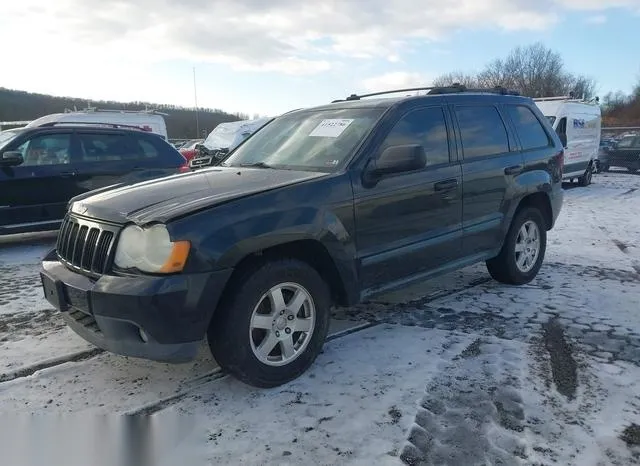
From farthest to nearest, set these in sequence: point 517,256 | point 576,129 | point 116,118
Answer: point 576,129 < point 116,118 < point 517,256

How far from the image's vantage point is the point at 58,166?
7.54 m

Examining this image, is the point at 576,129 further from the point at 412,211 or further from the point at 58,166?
the point at 58,166

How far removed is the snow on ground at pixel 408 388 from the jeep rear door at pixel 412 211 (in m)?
0.57

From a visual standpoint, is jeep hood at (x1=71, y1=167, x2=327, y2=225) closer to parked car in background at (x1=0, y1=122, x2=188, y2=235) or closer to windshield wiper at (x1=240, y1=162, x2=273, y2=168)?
windshield wiper at (x1=240, y1=162, x2=273, y2=168)

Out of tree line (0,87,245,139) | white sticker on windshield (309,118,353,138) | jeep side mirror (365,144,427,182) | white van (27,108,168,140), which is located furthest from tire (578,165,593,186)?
tree line (0,87,245,139)

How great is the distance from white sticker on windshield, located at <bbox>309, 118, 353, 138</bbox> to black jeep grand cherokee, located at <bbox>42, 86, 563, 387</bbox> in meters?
0.02

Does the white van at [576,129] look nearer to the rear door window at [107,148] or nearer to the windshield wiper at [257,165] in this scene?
the rear door window at [107,148]

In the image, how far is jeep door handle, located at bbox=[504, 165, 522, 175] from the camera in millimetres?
4949

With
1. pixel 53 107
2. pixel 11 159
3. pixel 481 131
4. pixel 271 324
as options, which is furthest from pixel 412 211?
pixel 53 107

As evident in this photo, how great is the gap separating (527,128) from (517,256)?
1.31 metres

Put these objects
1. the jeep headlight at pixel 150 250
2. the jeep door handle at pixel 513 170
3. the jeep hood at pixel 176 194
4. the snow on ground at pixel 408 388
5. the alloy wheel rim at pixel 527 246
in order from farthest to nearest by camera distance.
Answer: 1. the alloy wheel rim at pixel 527 246
2. the jeep door handle at pixel 513 170
3. the jeep hood at pixel 176 194
4. the jeep headlight at pixel 150 250
5. the snow on ground at pixel 408 388

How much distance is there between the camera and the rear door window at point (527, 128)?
5.27 m

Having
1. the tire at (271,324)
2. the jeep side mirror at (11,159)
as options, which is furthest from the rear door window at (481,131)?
the jeep side mirror at (11,159)

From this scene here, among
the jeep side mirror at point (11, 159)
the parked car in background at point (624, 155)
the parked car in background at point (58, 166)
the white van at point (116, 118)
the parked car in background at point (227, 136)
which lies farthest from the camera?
the parked car in background at point (624, 155)
